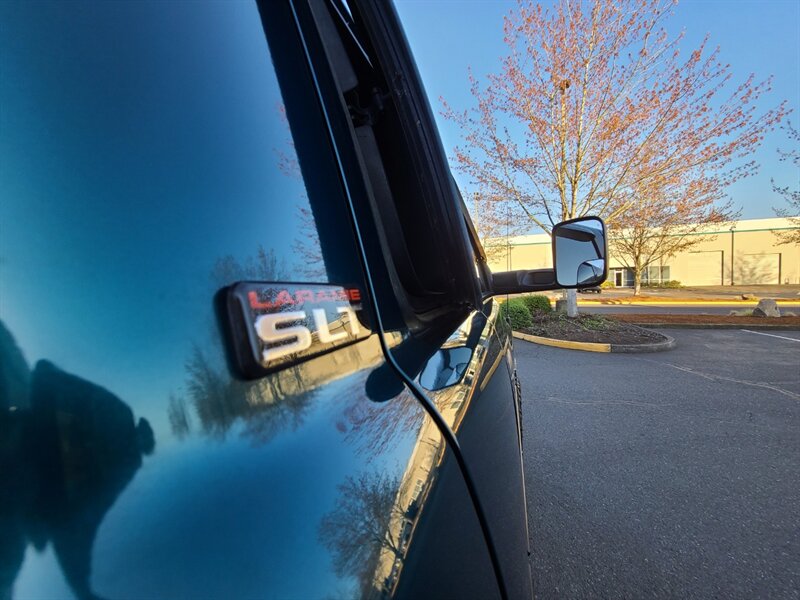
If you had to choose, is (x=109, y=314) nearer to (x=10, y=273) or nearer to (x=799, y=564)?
(x=10, y=273)

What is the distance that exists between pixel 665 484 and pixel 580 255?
2304 mm

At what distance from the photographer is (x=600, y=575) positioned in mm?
2307

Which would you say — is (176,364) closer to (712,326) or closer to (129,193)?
(129,193)

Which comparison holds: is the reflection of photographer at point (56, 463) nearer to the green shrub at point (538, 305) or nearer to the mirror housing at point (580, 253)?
the mirror housing at point (580, 253)

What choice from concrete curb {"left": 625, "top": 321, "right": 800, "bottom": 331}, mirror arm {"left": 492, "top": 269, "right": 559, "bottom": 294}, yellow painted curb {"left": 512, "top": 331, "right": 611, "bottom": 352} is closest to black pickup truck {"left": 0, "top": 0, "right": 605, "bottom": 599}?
mirror arm {"left": 492, "top": 269, "right": 559, "bottom": 294}

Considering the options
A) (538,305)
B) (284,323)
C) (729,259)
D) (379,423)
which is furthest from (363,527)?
(729,259)

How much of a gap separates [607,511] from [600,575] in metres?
0.70

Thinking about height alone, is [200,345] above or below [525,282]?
above

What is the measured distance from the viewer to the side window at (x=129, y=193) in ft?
1.28

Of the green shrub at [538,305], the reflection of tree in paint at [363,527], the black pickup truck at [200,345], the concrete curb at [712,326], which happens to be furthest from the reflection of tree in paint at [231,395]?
the concrete curb at [712,326]

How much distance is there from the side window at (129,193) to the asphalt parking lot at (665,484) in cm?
253

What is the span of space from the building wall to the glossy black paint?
31808mm

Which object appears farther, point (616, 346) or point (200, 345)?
point (616, 346)

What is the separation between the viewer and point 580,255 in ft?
7.39
